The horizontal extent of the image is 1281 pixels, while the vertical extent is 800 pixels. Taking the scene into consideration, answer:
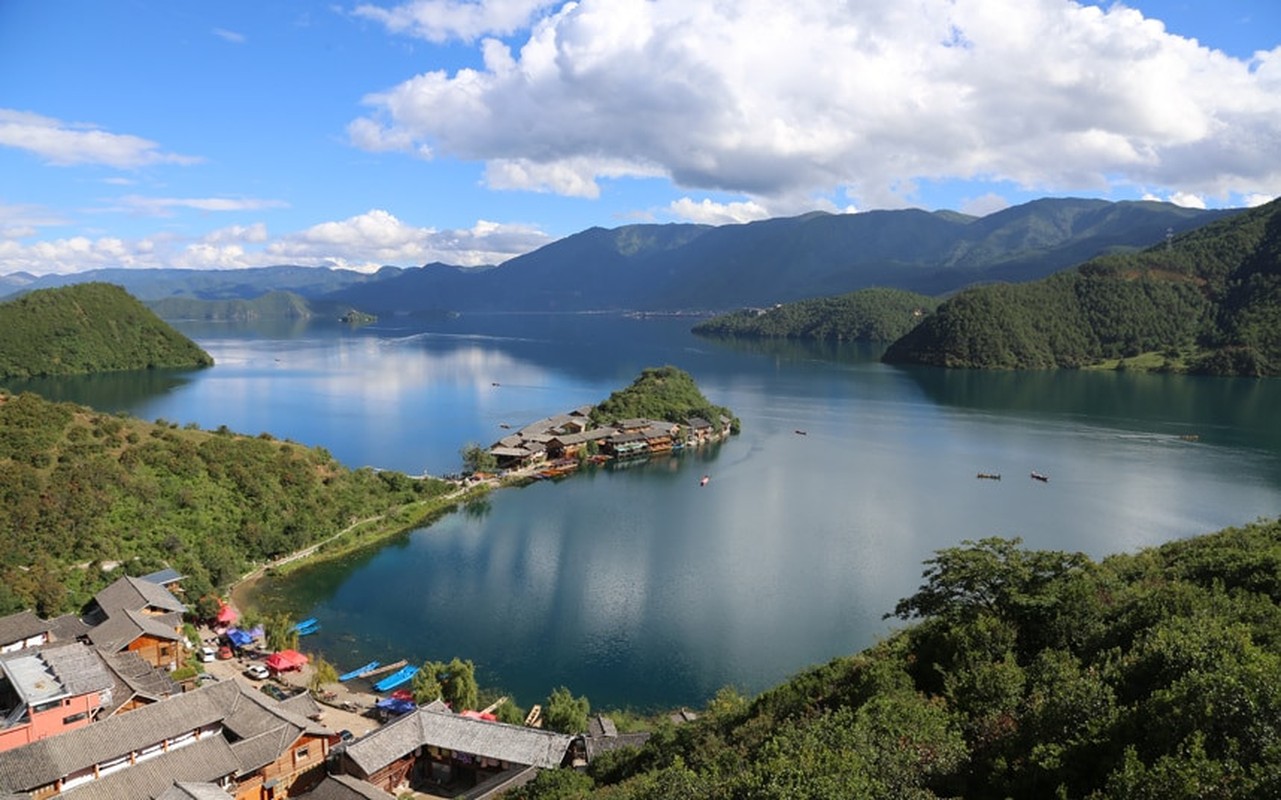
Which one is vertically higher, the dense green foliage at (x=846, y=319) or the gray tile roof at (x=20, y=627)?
the dense green foliage at (x=846, y=319)

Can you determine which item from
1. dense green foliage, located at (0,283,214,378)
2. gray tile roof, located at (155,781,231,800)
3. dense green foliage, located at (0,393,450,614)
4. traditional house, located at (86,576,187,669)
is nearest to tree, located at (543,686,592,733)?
gray tile roof, located at (155,781,231,800)

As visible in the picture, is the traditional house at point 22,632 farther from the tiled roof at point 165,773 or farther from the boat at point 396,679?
the boat at point 396,679

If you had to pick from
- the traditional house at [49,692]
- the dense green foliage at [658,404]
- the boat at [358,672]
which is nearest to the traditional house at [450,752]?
the boat at [358,672]

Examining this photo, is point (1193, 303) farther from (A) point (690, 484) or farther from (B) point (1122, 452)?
(A) point (690, 484)

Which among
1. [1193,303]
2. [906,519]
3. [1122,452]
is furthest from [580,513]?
[1193,303]

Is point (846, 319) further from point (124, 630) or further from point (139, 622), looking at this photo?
point (124, 630)
